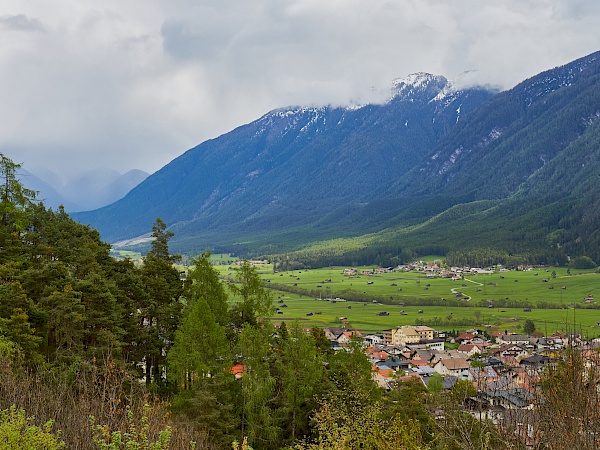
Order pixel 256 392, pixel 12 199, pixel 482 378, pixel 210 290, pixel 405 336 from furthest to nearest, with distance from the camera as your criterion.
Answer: pixel 405 336 → pixel 12 199 → pixel 210 290 → pixel 256 392 → pixel 482 378

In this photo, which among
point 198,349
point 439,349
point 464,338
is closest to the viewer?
point 198,349

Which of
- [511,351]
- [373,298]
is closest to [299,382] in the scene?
[511,351]

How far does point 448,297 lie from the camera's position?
13362 cm

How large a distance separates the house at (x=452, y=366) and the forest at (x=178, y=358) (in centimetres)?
4087

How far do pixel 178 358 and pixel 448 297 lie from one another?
114178 mm

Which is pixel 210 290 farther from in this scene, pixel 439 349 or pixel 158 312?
pixel 439 349

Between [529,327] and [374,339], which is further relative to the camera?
[529,327]

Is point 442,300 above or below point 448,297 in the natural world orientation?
below

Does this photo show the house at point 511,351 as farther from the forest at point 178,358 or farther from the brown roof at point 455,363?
the forest at point 178,358

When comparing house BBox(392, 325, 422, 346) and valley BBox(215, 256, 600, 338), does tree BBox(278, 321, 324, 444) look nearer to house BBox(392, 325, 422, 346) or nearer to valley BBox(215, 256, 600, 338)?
valley BBox(215, 256, 600, 338)

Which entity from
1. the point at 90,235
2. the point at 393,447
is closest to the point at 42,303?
the point at 90,235

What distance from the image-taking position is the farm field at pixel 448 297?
103938 mm

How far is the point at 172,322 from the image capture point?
111ft

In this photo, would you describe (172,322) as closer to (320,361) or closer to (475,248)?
(320,361)
